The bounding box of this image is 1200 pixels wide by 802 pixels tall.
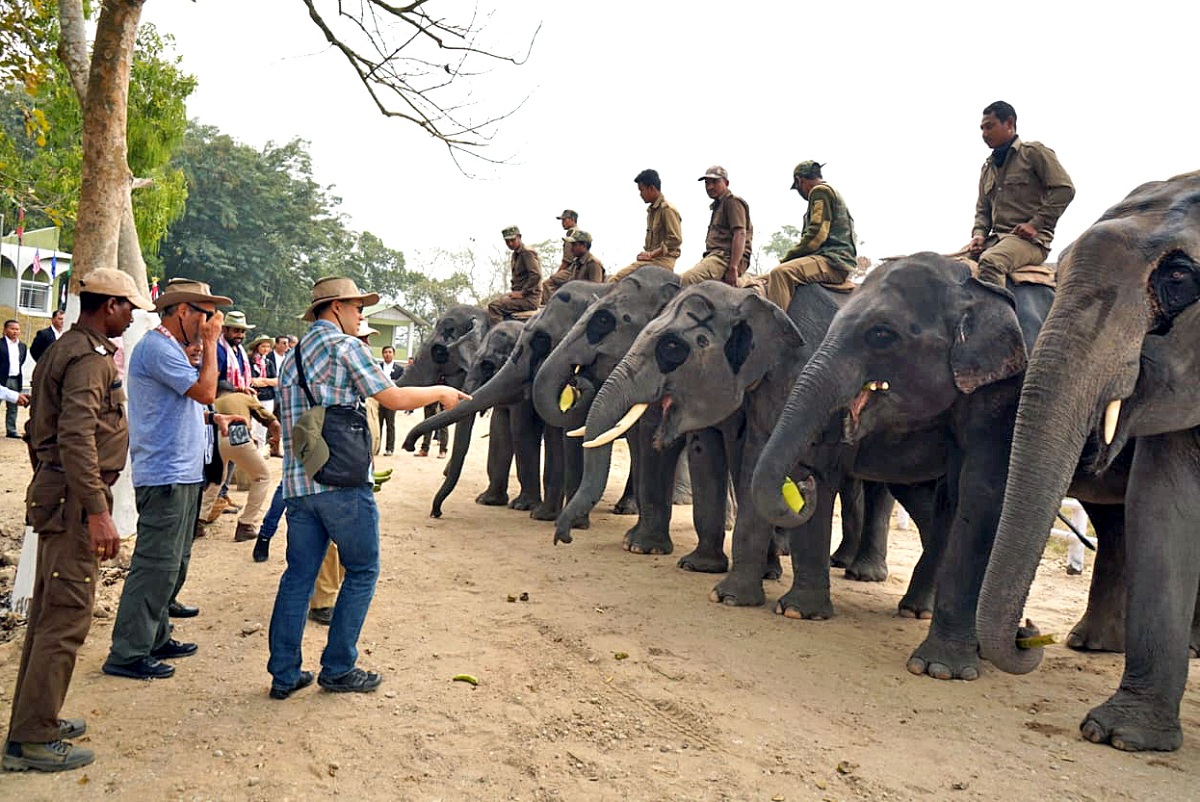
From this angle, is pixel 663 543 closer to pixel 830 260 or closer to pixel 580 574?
pixel 580 574

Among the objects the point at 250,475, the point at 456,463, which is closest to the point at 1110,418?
the point at 250,475

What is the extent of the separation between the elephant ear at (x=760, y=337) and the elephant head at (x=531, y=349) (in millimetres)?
2961

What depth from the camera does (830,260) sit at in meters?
9.08

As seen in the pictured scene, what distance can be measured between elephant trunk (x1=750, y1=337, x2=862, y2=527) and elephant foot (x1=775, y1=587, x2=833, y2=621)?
0.91 metres

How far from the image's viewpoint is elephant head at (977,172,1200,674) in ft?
15.2

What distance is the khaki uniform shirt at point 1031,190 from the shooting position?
7.36 metres

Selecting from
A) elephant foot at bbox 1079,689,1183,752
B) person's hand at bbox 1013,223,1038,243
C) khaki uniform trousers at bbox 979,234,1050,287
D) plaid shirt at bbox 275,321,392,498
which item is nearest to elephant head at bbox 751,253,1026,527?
khaki uniform trousers at bbox 979,234,1050,287

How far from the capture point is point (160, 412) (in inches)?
211

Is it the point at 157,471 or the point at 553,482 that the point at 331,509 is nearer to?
the point at 157,471

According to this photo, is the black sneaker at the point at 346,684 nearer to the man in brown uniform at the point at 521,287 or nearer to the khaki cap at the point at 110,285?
the khaki cap at the point at 110,285

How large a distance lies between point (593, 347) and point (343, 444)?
5.30 metres

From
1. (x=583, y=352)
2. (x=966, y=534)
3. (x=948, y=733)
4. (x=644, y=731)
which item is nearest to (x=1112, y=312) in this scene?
(x=966, y=534)

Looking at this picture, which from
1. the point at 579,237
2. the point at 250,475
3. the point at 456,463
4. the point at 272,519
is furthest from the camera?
the point at 579,237

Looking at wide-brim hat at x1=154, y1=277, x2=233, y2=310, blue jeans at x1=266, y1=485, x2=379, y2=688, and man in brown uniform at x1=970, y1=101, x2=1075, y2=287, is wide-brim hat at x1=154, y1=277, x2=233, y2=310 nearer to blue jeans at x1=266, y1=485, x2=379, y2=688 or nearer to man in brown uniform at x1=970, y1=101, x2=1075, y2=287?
blue jeans at x1=266, y1=485, x2=379, y2=688
